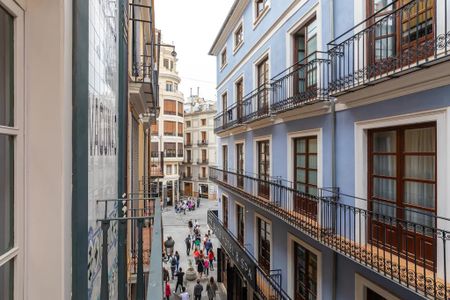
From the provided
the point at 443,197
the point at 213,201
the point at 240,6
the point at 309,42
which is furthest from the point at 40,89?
the point at 213,201

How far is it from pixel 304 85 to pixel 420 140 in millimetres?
4102

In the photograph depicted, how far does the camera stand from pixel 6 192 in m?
1.49

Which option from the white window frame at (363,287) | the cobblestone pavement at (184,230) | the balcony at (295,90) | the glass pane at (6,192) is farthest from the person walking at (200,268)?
the glass pane at (6,192)

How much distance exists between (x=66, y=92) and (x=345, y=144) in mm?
5977

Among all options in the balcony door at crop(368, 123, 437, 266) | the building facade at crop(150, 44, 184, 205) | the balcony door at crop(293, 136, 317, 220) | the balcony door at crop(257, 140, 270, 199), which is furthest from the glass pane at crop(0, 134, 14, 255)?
the building facade at crop(150, 44, 184, 205)

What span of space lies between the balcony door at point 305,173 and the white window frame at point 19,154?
266 inches

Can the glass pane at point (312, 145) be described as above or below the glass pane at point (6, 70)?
below

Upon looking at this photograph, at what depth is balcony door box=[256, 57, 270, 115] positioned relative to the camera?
10.7 m

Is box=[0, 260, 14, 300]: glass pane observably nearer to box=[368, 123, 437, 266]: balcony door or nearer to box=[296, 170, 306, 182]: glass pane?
box=[368, 123, 437, 266]: balcony door

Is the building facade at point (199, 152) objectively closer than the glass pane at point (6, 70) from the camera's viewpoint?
No

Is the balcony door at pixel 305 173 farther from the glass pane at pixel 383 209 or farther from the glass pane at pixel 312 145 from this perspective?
the glass pane at pixel 383 209

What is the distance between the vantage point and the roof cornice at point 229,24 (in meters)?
13.9

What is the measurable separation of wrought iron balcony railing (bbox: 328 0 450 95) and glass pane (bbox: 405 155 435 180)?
4.40 ft

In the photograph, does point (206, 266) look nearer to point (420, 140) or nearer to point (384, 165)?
point (384, 165)
